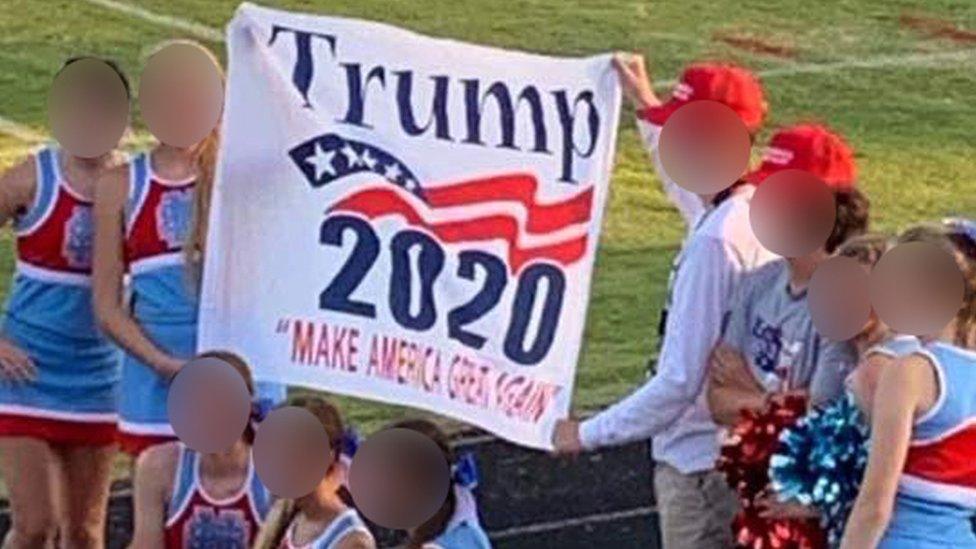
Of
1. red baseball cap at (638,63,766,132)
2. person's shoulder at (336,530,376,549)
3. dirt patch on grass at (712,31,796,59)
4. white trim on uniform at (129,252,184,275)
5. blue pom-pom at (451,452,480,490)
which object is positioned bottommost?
dirt patch on grass at (712,31,796,59)

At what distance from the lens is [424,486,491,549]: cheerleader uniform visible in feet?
17.4

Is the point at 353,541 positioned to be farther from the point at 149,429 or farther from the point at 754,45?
the point at 754,45

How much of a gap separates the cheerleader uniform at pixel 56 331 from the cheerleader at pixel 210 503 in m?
0.77

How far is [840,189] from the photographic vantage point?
6012 mm

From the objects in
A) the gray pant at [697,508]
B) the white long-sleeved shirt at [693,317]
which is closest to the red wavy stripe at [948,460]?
the white long-sleeved shirt at [693,317]

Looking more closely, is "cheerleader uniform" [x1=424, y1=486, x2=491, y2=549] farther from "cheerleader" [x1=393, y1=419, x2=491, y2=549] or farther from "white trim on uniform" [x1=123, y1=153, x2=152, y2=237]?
"white trim on uniform" [x1=123, y1=153, x2=152, y2=237]

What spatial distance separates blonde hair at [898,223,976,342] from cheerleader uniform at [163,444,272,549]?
1.66 meters

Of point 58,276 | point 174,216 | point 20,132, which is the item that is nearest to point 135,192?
point 174,216

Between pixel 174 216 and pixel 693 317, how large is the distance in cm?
147

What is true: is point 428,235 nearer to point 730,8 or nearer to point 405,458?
point 405,458

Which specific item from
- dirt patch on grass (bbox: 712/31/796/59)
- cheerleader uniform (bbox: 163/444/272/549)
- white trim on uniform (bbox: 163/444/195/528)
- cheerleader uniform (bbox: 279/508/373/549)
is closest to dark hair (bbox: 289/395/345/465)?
cheerleader uniform (bbox: 279/508/373/549)

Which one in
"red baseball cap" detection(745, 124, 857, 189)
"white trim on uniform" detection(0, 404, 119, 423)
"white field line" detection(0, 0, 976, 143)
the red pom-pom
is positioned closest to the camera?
the red pom-pom

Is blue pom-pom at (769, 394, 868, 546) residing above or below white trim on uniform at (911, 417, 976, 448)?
below

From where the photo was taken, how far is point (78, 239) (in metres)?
6.93
